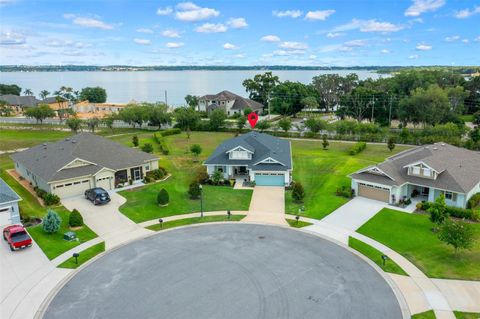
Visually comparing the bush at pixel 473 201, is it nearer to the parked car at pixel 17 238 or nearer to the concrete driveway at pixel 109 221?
the concrete driveway at pixel 109 221

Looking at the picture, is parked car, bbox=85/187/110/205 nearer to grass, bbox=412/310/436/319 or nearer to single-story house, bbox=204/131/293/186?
single-story house, bbox=204/131/293/186

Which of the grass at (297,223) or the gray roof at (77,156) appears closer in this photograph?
the grass at (297,223)

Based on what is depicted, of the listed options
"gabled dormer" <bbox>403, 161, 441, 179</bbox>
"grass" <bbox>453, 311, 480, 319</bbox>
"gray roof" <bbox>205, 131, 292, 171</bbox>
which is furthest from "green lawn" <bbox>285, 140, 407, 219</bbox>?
"grass" <bbox>453, 311, 480, 319</bbox>

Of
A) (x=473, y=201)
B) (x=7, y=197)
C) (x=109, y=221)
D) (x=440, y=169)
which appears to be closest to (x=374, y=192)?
(x=440, y=169)

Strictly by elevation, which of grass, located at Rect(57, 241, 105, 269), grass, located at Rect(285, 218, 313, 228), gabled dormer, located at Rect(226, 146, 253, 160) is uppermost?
gabled dormer, located at Rect(226, 146, 253, 160)

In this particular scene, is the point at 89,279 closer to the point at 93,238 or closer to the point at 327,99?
the point at 93,238

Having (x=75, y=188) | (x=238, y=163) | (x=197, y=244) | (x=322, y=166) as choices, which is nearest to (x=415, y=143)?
(x=322, y=166)

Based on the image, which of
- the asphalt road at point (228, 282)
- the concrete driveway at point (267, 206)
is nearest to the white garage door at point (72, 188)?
the asphalt road at point (228, 282)

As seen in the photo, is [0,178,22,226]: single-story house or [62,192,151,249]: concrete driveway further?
[0,178,22,226]: single-story house
